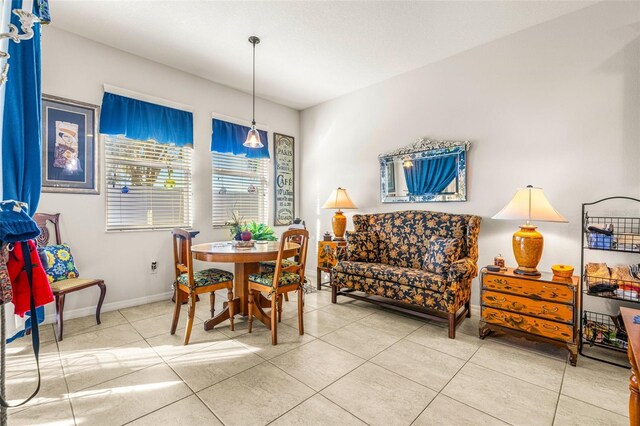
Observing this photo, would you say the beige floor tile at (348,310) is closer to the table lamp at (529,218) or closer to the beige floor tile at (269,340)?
the beige floor tile at (269,340)

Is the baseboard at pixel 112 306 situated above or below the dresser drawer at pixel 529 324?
below

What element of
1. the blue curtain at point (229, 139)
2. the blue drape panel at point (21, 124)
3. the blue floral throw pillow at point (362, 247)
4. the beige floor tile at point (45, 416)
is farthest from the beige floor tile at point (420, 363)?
the blue curtain at point (229, 139)

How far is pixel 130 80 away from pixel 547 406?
4.67m

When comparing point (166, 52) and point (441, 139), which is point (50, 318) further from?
point (441, 139)

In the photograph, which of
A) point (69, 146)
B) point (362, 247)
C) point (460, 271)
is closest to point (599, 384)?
point (460, 271)

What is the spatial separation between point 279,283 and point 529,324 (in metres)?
2.05

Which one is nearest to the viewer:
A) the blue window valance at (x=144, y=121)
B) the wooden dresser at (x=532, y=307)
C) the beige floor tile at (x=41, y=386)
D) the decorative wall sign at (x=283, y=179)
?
the beige floor tile at (x=41, y=386)

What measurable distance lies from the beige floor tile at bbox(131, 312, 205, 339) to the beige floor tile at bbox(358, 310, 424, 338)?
1.67m

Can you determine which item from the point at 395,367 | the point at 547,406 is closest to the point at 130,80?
the point at 395,367

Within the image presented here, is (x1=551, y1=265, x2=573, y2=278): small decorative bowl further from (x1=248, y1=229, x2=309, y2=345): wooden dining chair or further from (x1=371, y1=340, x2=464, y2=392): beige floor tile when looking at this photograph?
(x1=248, y1=229, x2=309, y2=345): wooden dining chair

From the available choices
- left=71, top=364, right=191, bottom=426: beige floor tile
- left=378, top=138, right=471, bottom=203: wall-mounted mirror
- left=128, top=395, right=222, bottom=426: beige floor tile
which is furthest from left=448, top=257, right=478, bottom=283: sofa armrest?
left=71, top=364, right=191, bottom=426: beige floor tile

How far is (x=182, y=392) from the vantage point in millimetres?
1856

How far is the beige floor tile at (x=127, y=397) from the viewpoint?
1639mm

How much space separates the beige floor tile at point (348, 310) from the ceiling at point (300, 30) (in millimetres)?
2894
